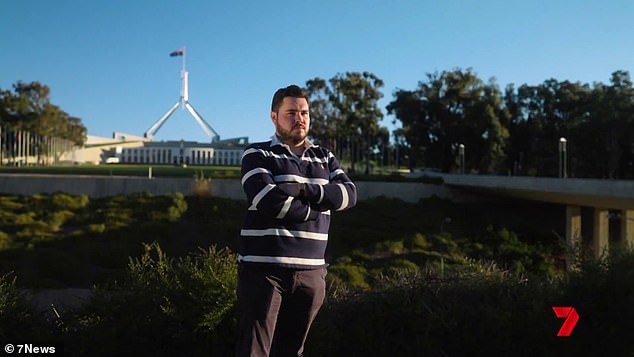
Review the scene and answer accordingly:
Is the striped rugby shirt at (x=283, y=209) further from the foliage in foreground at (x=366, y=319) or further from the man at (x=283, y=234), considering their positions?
the foliage in foreground at (x=366, y=319)

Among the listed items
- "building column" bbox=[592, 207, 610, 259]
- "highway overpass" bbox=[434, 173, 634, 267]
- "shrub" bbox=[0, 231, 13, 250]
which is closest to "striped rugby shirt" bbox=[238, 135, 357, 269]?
"highway overpass" bbox=[434, 173, 634, 267]

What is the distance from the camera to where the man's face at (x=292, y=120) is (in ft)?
9.30

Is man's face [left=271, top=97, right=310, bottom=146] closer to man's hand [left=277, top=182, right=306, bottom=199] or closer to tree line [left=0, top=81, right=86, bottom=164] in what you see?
man's hand [left=277, top=182, right=306, bottom=199]

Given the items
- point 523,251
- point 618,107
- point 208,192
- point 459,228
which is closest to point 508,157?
point 618,107

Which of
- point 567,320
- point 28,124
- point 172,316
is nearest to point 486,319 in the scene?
point 567,320

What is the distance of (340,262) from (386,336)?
2265 cm

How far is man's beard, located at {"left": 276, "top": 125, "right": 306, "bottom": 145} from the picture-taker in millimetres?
2855

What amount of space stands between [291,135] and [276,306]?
0.85 meters

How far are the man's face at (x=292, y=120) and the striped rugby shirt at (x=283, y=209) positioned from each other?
0.06 meters

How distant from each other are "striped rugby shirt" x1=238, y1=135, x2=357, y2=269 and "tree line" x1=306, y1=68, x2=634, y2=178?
4938 cm

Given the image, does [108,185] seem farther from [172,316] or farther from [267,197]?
[267,197]

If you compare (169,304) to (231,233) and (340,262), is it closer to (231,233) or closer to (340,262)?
(340,262)

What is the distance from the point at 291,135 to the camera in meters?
2.87

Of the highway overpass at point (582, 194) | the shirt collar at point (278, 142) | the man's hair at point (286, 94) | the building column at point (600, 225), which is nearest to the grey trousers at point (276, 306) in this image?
the shirt collar at point (278, 142)
